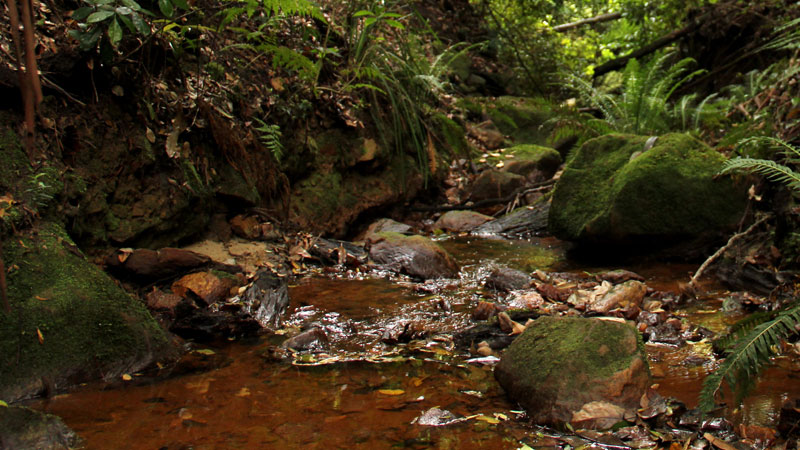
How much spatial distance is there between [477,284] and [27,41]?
2.91m

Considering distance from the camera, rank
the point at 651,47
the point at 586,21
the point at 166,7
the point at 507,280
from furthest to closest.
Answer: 1. the point at 586,21
2. the point at 651,47
3. the point at 507,280
4. the point at 166,7

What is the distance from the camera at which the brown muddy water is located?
1646mm

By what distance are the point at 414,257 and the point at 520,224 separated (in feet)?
6.73

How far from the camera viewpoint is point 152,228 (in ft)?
10.5

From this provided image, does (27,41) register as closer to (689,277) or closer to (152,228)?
(152,228)

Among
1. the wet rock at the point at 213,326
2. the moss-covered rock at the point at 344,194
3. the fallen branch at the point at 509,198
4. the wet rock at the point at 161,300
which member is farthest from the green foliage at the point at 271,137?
the fallen branch at the point at 509,198

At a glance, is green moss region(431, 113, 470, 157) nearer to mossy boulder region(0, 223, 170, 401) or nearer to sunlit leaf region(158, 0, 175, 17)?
sunlit leaf region(158, 0, 175, 17)

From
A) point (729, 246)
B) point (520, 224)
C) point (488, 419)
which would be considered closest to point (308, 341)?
point (488, 419)

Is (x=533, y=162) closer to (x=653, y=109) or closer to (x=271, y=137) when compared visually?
(x=653, y=109)

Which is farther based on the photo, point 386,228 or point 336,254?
point 386,228

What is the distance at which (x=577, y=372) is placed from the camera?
1.83m

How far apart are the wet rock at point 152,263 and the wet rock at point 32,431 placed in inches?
55.1

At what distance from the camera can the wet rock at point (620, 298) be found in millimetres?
2877

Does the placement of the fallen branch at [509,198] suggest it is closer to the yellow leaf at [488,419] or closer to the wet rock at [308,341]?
the wet rock at [308,341]
